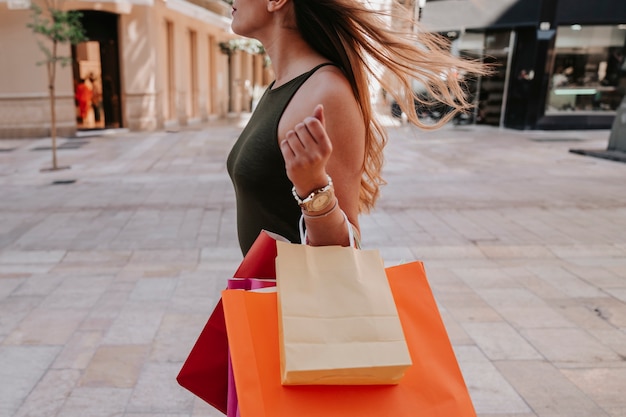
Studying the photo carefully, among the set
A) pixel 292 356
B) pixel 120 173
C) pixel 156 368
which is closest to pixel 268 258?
pixel 292 356

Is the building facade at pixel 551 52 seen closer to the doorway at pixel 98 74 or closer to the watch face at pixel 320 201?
the doorway at pixel 98 74

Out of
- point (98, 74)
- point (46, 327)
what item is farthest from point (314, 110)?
point (98, 74)

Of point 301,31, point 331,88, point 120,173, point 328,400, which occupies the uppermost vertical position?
point 301,31

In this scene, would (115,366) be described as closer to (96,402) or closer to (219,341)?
(96,402)

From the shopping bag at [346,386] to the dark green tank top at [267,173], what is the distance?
1.17 ft

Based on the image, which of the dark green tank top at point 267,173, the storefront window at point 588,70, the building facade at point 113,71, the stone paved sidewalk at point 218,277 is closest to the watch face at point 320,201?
the dark green tank top at point 267,173

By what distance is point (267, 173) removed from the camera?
132 cm

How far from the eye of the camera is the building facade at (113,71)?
49.5ft

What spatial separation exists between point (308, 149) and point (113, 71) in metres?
17.7

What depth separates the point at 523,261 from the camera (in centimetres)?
518

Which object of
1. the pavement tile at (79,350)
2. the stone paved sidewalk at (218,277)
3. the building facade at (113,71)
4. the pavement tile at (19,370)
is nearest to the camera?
the pavement tile at (19,370)

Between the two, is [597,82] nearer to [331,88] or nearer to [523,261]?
[523,261]

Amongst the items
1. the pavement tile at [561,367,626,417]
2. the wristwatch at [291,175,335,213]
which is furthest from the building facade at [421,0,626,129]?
the wristwatch at [291,175,335,213]

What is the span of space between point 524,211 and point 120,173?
22.4 ft
